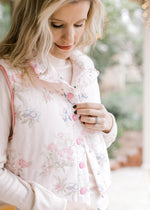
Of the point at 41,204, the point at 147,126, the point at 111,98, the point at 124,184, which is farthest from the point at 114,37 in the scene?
the point at 41,204

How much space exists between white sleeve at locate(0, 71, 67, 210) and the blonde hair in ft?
0.34

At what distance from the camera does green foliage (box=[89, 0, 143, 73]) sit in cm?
459

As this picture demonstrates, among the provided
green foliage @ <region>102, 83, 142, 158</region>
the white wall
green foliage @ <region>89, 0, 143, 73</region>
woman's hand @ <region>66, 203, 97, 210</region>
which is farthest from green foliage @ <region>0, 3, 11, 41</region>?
green foliage @ <region>102, 83, 142, 158</region>

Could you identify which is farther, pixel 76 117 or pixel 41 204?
pixel 76 117

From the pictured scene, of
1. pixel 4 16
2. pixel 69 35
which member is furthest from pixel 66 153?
pixel 4 16

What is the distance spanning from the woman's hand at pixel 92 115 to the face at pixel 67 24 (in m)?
0.23

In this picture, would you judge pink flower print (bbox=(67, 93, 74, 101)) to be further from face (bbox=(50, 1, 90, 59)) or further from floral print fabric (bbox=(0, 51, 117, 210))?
face (bbox=(50, 1, 90, 59))

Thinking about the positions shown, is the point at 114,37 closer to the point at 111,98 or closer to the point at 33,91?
the point at 111,98

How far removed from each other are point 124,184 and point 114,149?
3.43 ft

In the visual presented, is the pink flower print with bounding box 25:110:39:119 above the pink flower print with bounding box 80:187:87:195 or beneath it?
above

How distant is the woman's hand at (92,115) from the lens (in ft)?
3.28

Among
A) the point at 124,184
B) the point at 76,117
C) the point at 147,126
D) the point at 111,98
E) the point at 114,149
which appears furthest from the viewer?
the point at 111,98

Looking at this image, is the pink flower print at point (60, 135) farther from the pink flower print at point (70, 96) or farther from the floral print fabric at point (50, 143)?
the pink flower print at point (70, 96)

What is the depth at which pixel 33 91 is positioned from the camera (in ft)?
3.08
